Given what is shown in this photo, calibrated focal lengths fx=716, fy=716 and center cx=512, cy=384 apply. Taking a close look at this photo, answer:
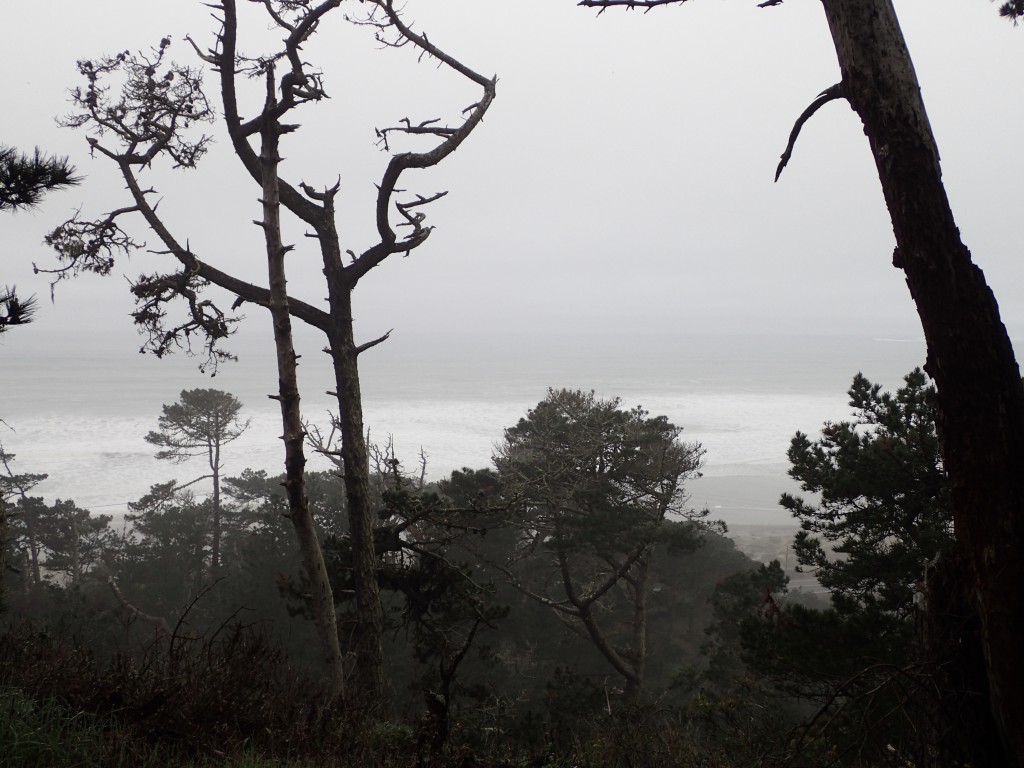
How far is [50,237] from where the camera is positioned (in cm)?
879

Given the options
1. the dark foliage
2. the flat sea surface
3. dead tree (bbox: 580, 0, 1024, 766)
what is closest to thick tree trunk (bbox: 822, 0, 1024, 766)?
dead tree (bbox: 580, 0, 1024, 766)

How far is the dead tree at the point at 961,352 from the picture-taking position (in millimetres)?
3811

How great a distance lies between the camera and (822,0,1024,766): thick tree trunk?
12.5ft

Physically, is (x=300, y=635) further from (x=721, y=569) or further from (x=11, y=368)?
(x=11, y=368)

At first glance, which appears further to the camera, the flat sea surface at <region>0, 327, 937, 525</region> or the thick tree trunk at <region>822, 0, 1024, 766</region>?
the flat sea surface at <region>0, 327, 937, 525</region>

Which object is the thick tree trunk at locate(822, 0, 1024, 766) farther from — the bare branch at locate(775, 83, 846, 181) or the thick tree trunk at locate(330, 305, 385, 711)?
the thick tree trunk at locate(330, 305, 385, 711)

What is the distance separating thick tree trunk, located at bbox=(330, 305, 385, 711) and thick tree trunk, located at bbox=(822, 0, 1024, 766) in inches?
264

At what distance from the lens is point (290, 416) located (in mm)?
8242

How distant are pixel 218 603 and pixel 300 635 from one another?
560cm

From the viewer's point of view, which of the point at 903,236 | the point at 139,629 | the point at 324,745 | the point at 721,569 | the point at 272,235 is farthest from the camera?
the point at 721,569

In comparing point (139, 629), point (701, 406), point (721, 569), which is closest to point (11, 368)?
point (701, 406)

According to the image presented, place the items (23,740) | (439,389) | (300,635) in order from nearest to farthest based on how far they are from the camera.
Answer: (23,740)
(300,635)
(439,389)

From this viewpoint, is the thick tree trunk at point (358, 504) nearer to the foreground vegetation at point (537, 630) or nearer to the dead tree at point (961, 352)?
the foreground vegetation at point (537, 630)

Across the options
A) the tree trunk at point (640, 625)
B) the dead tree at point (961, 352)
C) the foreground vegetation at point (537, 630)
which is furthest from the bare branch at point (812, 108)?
the tree trunk at point (640, 625)
